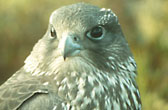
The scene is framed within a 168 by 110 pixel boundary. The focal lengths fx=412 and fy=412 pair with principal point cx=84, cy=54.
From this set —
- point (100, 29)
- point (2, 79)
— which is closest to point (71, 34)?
point (100, 29)

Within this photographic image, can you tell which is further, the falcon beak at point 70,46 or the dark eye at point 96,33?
the dark eye at point 96,33

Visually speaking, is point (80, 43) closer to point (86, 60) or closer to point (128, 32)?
point (86, 60)

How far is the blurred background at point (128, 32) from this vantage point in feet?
21.5

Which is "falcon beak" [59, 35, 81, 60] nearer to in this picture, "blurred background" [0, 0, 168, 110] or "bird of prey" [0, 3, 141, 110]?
"bird of prey" [0, 3, 141, 110]

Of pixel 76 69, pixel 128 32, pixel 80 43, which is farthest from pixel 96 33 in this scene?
pixel 128 32

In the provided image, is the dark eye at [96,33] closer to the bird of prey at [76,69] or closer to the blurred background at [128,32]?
the bird of prey at [76,69]

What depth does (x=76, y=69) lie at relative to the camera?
3.24 metres

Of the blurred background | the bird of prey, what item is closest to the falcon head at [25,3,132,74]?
the bird of prey

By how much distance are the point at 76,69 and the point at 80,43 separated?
231 millimetres

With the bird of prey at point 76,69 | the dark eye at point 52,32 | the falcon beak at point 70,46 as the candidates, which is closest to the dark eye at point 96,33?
the bird of prey at point 76,69

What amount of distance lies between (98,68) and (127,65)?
35 centimetres

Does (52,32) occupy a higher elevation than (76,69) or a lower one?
higher

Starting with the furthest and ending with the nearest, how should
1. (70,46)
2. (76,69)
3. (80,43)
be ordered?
(76,69)
(80,43)
(70,46)

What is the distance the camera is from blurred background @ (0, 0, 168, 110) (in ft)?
21.5
